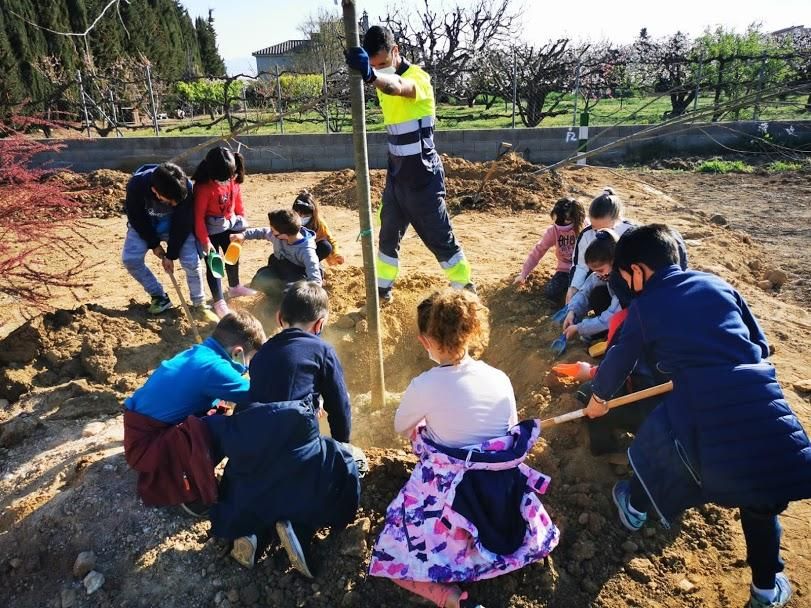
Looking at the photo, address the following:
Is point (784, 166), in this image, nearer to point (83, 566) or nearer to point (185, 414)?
point (185, 414)

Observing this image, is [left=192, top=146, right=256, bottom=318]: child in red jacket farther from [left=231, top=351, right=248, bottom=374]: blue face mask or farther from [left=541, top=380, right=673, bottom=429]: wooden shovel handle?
[left=541, top=380, right=673, bottom=429]: wooden shovel handle

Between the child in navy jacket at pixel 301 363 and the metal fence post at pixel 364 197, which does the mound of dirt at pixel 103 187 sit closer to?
the metal fence post at pixel 364 197

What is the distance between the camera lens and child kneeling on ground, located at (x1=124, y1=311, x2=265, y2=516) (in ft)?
8.22

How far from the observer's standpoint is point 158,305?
4844mm

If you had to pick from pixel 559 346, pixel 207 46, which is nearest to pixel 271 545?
pixel 559 346

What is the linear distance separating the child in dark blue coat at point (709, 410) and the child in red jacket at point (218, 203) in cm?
314

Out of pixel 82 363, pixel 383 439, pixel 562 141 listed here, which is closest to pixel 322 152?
pixel 562 141

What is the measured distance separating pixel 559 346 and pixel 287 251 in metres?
2.24

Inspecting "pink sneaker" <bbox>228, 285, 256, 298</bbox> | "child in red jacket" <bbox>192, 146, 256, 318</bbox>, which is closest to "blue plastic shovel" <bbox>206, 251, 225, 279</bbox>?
"child in red jacket" <bbox>192, 146, 256, 318</bbox>

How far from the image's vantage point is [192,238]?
4758 millimetres

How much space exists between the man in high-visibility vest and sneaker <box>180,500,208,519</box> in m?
2.50

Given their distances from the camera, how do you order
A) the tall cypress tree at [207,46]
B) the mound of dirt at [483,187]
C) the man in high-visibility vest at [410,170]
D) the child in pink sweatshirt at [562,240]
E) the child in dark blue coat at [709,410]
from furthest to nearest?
the tall cypress tree at [207,46], the mound of dirt at [483,187], the child in pink sweatshirt at [562,240], the man in high-visibility vest at [410,170], the child in dark blue coat at [709,410]

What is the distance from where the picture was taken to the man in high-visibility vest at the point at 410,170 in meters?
3.82

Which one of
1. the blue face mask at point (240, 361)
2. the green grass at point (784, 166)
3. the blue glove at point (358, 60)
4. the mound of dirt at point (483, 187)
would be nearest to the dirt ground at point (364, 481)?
the blue face mask at point (240, 361)
